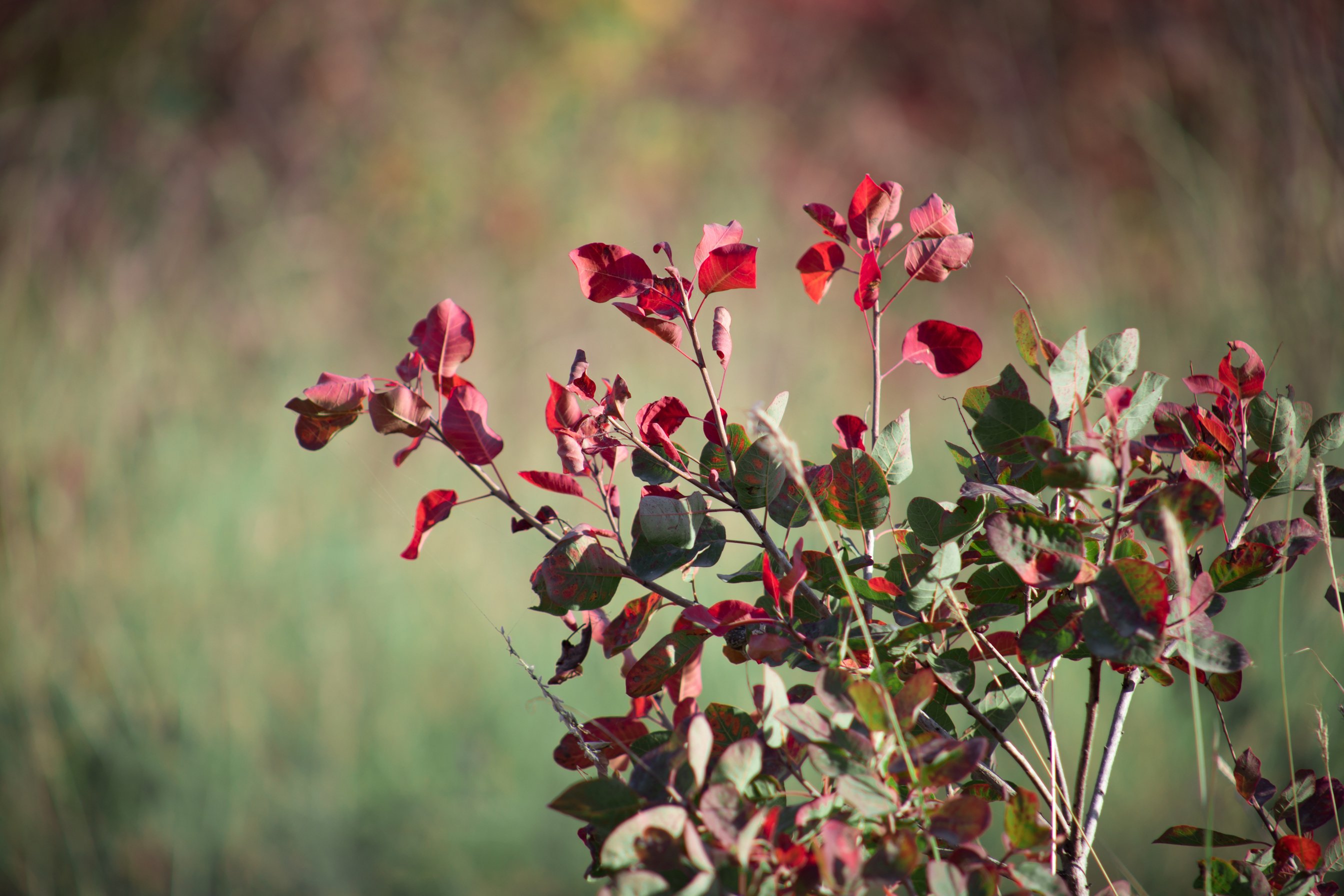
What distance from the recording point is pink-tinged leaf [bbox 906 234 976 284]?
431 millimetres

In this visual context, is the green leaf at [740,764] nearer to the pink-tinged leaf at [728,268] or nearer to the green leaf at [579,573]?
the green leaf at [579,573]

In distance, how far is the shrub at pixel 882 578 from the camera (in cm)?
32

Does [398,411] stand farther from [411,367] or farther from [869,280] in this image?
[869,280]

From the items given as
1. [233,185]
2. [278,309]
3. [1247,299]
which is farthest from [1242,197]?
[233,185]

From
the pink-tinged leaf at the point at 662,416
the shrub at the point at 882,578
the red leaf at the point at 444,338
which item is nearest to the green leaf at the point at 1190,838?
the shrub at the point at 882,578

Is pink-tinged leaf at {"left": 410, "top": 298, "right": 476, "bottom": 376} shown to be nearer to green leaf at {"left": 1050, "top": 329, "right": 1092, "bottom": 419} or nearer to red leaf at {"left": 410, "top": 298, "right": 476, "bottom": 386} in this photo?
red leaf at {"left": 410, "top": 298, "right": 476, "bottom": 386}

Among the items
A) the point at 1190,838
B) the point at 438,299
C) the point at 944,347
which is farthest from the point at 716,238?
the point at 438,299

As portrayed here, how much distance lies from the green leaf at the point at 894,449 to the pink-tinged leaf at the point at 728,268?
0.11 meters

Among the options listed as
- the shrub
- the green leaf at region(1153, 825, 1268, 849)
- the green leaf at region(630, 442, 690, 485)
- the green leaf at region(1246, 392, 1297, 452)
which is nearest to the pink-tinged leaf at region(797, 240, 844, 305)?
the shrub

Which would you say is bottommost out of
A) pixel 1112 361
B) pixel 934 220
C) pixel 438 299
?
pixel 1112 361

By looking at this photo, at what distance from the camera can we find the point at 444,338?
0.42 meters

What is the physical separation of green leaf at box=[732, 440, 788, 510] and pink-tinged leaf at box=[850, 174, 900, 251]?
120 mm

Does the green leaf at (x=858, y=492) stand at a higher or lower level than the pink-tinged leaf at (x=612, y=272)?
lower

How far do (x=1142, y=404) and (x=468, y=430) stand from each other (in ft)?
1.02
